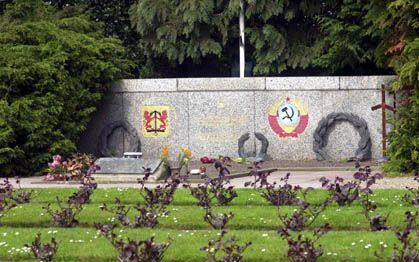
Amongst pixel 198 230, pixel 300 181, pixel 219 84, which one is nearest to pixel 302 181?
pixel 300 181

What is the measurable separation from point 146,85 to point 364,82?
Result: 18.6 feet

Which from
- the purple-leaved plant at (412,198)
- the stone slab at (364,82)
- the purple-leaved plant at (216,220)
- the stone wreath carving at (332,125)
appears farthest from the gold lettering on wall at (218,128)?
the purple-leaved plant at (216,220)

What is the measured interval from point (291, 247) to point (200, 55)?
19.6 metres

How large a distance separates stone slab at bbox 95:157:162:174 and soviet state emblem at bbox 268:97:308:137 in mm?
5481

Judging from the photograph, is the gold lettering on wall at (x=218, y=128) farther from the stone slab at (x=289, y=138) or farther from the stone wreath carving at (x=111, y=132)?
the stone wreath carving at (x=111, y=132)

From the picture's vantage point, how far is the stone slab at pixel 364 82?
23.8m

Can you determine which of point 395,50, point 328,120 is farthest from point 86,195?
point 328,120

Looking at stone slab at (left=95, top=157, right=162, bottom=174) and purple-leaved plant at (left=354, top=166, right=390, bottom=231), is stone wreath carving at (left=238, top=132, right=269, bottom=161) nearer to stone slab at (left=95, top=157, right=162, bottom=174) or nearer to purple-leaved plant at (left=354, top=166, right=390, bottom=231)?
stone slab at (left=95, top=157, right=162, bottom=174)

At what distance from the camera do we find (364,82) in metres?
24.0

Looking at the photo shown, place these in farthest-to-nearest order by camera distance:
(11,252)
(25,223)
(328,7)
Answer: (328,7) < (25,223) < (11,252)

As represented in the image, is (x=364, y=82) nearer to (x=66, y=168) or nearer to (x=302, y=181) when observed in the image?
(x=302, y=181)

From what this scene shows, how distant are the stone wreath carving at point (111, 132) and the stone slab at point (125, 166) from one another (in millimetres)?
5275

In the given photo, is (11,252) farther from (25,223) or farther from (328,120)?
(328,120)

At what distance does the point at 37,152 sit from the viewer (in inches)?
890
